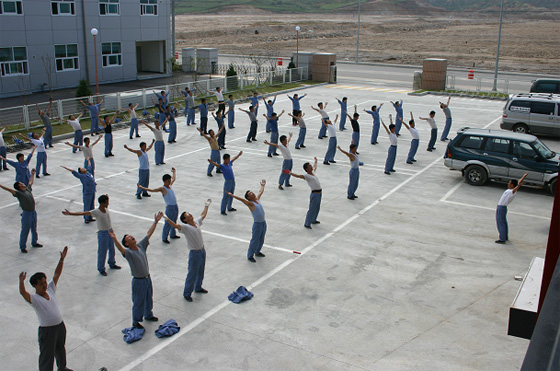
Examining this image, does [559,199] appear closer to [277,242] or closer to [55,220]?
[277,242]

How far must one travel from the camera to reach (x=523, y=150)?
17.1 metres

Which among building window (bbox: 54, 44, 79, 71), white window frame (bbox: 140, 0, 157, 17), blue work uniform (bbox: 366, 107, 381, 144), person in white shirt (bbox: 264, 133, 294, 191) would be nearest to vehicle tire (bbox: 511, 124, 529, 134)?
blue work uniform (bbox: 366, 107, 381, 144)

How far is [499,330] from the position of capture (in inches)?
370

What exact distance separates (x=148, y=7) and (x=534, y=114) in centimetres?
2738

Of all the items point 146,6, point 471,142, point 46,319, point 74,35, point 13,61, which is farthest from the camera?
point 146,6

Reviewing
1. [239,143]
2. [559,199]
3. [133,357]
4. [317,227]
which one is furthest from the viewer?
[239,143]

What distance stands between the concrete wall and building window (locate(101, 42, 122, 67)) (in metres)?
0.27

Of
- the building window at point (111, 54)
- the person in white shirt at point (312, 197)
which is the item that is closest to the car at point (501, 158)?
the person in white shirt at point (312, 197)

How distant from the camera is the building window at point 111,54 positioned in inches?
1453

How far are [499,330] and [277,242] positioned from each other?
5.33 metres

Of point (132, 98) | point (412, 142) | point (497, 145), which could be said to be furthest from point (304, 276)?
point (132, 98)

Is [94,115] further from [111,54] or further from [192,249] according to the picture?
[192,249]

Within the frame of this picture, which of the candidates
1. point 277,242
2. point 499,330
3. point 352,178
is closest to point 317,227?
point 277,242

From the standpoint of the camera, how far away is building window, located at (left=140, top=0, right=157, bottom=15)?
39.6m
